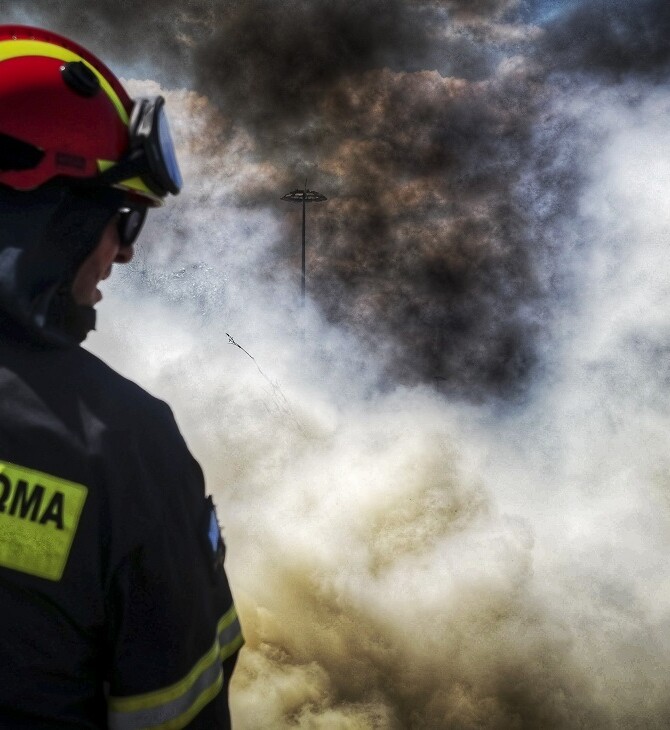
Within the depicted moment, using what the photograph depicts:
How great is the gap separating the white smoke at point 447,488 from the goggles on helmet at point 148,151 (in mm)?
3363

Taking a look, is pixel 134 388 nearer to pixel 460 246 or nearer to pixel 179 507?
pixel 179 507

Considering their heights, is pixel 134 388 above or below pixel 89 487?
above

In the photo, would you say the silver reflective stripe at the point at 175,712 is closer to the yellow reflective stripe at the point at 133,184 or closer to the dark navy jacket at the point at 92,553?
the dark navy jacket at the point at 92,553

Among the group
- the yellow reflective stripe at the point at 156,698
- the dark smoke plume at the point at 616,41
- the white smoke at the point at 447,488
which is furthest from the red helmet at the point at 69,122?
the dark smoke plume at the point at 616,41

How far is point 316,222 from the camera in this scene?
14664mm

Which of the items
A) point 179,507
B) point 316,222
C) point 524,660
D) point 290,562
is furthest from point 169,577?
point 316,222

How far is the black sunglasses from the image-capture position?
1504mm

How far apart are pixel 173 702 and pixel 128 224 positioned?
3.23ft

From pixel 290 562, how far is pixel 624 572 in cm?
262

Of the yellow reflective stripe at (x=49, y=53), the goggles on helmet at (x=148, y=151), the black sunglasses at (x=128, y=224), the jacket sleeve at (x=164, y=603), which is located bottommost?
the jacket sleeve at (x=164, y=603)

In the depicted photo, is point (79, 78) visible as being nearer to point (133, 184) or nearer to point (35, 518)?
point (133, 184)

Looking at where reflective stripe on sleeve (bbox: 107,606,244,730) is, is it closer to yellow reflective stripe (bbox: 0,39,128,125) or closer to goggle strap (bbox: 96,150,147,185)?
goggle strap (bbox: 96,150,147,185)

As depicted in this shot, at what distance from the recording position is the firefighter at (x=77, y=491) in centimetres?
121

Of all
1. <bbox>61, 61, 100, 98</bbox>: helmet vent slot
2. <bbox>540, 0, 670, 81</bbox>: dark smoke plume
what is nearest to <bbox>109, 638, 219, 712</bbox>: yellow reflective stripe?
<bbox>61, 61, 100, 98</bbox>: helmet vent slot
